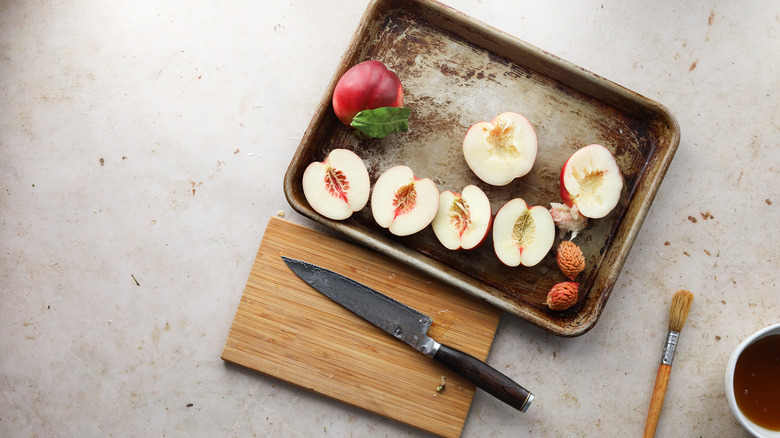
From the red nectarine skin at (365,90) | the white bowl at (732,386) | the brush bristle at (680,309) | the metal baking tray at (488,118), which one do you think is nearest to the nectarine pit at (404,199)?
the metal baking tray at (488,118)

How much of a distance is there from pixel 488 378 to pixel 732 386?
0.62m

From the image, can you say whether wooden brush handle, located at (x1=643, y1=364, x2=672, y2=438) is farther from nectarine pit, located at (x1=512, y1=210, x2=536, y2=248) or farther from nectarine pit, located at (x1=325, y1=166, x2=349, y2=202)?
nectarine pit, located at (x1=325, y1=166, x2=349, y2=202)

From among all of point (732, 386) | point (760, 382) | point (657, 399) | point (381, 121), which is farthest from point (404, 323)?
point (760, 382)

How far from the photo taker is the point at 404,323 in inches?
55.4

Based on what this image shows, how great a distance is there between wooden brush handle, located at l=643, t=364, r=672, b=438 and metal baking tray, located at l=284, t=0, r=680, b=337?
289 mm

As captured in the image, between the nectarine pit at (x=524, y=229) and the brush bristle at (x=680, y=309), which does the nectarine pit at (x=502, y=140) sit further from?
the brush bristle at (x=680, y=309)

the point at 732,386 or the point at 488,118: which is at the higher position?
the point at 488,118

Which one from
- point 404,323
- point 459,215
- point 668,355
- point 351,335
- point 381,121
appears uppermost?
point 381,121

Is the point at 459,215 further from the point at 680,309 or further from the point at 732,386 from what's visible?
the point at 732,386

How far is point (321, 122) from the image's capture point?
1405 millimetres

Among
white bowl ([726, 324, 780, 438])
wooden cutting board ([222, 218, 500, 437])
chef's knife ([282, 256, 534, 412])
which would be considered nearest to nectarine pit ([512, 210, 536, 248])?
wooden cutting board ([222, 218, 500, 437])

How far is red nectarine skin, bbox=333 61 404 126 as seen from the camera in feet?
4.40

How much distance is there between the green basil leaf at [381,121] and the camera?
1339mm

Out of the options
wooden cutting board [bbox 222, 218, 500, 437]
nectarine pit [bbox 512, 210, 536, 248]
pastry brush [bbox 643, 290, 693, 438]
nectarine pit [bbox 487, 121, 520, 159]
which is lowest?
wooden cutting board [bbox 222, 218, 500, 437]
